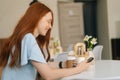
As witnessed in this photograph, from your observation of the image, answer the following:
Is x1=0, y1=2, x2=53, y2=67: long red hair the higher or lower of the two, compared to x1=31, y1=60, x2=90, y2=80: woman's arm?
higher

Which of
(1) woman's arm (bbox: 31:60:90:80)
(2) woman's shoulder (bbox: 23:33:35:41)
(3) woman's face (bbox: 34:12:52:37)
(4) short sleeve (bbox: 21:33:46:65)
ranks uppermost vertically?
(3) woman's face (bbox: 34:12:52:37)

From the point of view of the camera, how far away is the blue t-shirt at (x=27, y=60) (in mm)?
1562

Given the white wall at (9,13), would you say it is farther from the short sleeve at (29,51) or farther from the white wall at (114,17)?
the short sleeve at (29,51)

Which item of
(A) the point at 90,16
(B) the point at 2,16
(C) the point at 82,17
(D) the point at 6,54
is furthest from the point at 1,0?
(D) the point at 6,54

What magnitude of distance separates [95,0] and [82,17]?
34.2 inches

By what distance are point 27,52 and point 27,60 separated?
49mm

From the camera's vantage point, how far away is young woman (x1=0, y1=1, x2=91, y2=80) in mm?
1570

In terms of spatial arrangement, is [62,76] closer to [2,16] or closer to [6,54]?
[6,54]


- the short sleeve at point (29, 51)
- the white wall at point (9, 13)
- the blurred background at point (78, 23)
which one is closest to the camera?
the short sleeve at point (29, 51)

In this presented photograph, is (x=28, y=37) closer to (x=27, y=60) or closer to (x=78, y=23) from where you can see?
(x=27, y=60)

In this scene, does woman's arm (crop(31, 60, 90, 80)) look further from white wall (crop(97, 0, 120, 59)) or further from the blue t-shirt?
white wall (crop(97, 0, 120, 59))

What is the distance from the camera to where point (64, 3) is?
23.6 ft

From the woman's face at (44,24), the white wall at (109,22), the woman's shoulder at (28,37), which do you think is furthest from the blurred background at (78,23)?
the woman's shoulder at (28,37)

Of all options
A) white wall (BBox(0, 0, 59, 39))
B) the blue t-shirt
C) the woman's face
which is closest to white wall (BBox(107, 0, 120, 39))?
white wall (BBox(0, 0, 59, 39))
